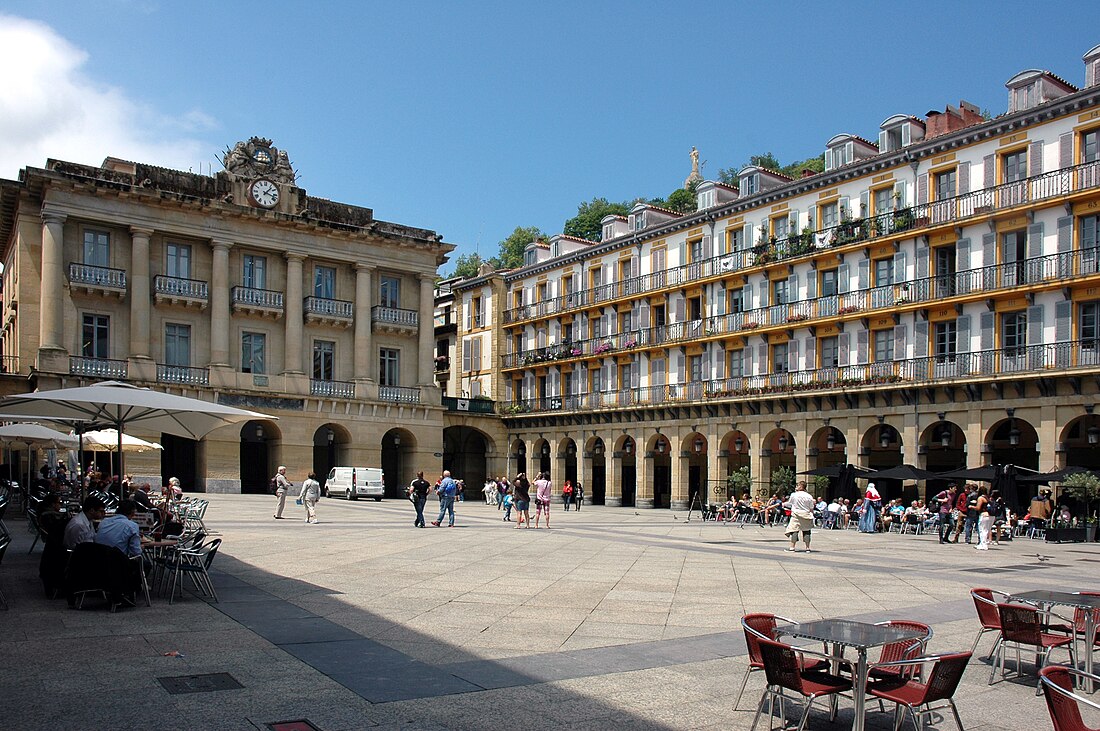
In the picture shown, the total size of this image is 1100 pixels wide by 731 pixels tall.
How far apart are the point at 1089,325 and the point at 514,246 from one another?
77451 millimetres

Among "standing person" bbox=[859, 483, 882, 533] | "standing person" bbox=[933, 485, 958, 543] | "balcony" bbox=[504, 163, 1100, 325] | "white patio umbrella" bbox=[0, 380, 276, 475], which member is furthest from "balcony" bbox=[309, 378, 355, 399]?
"white patio umbrella" bbox=[0, 380, 276, 475]

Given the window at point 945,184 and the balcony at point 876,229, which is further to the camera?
the window at point 945,184

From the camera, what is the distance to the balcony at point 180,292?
152 ft

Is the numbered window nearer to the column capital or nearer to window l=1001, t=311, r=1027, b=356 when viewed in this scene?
the column capital

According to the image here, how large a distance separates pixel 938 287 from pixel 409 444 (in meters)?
28.8

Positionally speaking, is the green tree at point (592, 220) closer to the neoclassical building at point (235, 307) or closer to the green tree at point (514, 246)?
the green tree at point (514, 246)

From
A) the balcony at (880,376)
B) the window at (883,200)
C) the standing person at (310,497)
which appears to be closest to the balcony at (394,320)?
the balcony at (880,376)

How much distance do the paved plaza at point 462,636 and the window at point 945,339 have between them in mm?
18802

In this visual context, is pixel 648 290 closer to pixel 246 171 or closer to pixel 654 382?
pixel 654 382

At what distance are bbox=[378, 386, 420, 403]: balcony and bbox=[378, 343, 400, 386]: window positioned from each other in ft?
3.17

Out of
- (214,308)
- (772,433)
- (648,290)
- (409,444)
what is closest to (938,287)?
(772,433)

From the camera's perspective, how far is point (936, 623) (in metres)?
12.1

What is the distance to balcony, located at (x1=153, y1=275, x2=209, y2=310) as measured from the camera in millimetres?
46188

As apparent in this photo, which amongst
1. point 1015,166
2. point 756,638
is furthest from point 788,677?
point 1015,166
